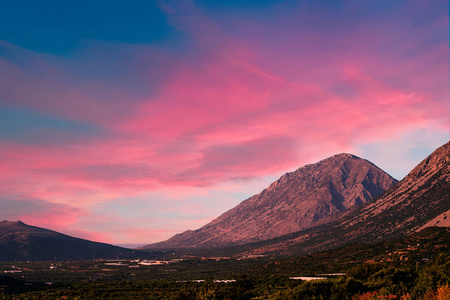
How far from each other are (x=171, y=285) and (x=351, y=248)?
284 feet

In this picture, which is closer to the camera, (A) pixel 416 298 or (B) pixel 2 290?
(A) pixel 416 298

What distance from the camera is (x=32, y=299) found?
349 ft

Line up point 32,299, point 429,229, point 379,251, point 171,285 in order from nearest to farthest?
point 32,299, point 171,285, point 379,251, point 429,229

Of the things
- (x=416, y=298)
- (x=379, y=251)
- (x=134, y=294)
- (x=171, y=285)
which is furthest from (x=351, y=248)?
(x=416, y=298)

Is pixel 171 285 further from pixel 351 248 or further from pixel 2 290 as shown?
pixel 351 248

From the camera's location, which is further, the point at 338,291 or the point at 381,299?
the point at 338,291

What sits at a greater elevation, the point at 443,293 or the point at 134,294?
the point at 443,293

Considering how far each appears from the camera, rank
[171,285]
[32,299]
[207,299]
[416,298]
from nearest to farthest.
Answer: [416,298] < [207,299] < [32,299] < [171,285]

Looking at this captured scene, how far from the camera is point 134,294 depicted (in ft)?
358

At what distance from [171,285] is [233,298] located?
7265cm

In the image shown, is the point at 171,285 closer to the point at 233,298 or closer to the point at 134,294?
the point at 134,294

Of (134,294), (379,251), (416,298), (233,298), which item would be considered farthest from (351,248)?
(416,298)

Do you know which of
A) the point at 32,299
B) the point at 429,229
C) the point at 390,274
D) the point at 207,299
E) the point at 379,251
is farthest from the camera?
the point at 429,229

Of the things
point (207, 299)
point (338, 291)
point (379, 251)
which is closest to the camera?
point (338, 291)
